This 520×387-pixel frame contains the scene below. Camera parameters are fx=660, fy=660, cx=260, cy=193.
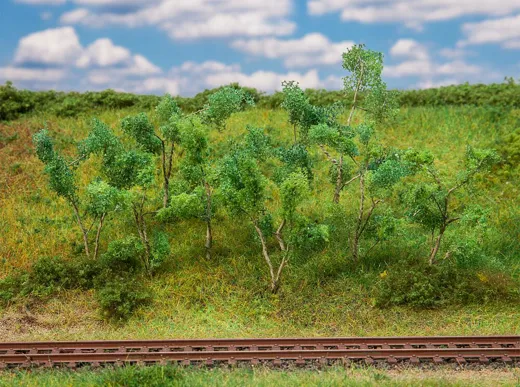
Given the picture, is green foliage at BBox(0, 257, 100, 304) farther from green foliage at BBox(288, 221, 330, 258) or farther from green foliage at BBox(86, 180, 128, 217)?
green foliage at BBox(288, 221, 330, 258)

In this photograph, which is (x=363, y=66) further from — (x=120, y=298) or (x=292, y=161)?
(x=120, y=298)

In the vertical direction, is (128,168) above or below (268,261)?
above

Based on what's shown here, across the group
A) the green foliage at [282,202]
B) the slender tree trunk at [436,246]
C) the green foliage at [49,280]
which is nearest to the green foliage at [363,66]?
the green foliage at [282,202]

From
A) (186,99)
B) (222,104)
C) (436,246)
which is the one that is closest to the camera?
(436,246)

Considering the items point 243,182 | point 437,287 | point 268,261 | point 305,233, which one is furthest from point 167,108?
point 437,287

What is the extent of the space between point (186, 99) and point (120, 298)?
13153 millimetres

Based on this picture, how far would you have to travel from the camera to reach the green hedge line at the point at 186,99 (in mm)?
27375

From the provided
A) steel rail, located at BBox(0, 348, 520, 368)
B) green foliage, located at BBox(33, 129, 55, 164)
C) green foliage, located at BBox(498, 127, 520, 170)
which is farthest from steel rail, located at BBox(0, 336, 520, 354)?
green foliage, located at BBox(498, 127, 520, 170)

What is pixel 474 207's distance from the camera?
53.1 feet

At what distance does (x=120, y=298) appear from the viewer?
642 inches

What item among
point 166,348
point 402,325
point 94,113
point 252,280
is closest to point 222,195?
point 252,280

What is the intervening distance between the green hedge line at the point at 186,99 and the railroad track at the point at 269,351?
47.3 feet

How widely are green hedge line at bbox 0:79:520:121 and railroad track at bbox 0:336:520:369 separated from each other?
14.4 metres

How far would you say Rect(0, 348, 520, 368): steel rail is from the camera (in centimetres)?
1362
